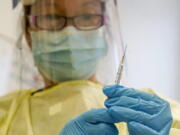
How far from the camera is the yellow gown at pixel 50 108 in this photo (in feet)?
3.07

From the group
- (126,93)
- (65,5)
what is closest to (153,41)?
(65,5)

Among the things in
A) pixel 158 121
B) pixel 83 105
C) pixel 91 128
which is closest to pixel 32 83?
pixel 83 105

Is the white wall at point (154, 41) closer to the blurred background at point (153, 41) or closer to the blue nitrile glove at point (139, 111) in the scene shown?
the blurred background at point (153, 41)

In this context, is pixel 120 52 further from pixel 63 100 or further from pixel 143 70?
pixel 143 70

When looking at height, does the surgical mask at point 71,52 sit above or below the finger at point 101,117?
above

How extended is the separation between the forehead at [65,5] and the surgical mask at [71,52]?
0.25 feet

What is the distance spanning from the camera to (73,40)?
3.34 feet

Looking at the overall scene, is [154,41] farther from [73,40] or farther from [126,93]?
[126,93]

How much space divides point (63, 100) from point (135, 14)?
42.3 inches

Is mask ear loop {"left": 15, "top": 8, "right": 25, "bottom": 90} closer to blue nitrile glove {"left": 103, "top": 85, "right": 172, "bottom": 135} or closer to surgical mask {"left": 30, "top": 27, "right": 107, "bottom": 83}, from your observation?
surgical mask {"left": 30, "top": 27, "right": 107, "bottom": 83}

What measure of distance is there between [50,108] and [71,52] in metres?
0.20

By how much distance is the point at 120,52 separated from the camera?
957 mm

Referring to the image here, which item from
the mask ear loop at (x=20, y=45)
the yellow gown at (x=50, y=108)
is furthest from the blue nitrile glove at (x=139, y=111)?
the mask ear loop at (x=20, y=45)

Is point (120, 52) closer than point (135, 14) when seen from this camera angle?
Yes
